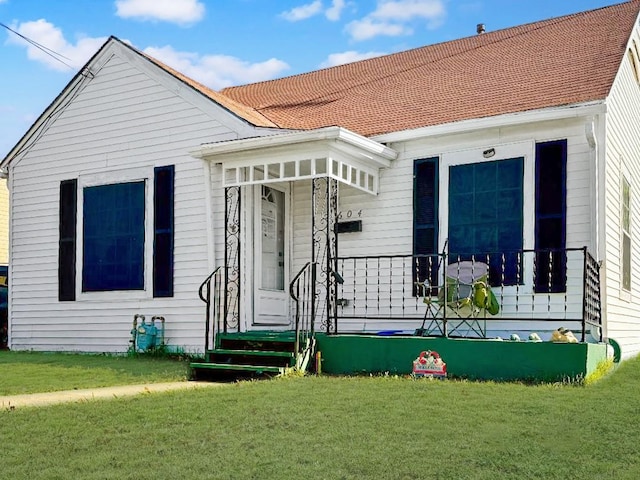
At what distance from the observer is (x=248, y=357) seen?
29.5 feet

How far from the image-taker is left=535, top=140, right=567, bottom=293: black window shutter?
353 inches

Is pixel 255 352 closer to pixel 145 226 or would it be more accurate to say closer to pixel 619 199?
pixel 145 226

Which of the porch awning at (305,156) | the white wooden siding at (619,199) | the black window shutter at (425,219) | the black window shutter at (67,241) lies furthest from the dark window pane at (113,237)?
the white wooden siding at (619,199)

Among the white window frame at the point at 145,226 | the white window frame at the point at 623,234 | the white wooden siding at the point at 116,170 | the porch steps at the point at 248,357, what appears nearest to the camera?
the porch steps at the point at 248,357

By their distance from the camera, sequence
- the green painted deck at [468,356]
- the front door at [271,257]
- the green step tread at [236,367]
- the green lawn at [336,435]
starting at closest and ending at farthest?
the green lawn at [336,435] < the green painted deck at [468,356] < the green step tread at [236,367] < the front door at [271,257]

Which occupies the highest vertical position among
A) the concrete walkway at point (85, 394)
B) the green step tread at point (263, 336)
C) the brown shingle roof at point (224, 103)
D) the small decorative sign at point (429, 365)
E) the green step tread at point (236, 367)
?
the brown shingle roof at point (224, 103)

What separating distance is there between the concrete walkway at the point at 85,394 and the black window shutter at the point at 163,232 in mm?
3397

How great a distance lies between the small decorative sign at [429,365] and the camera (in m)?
8.11

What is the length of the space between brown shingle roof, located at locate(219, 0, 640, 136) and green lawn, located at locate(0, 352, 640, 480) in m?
4.30

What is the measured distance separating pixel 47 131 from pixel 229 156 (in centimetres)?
419

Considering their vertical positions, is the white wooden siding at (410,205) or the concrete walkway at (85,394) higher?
the white wooden siding at (410,205)

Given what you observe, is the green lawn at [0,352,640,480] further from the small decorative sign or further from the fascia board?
the fascia board

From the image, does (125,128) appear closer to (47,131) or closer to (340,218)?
(47,131)

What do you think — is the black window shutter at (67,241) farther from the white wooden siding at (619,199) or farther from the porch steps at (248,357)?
the white wooden siding at (619,199)
